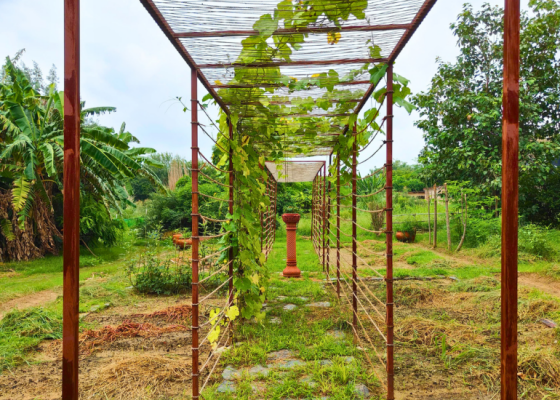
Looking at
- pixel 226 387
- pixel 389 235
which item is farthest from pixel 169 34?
pixel 226 387

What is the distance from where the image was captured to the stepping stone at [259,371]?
2.79m

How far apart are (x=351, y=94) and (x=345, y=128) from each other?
1.12 m

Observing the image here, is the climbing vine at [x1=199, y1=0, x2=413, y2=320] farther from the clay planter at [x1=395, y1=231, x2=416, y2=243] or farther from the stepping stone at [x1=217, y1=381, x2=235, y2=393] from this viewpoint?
the clay planter at [x1=395, y1=231, x2=416, y2=243]

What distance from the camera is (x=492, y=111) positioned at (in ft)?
33.2

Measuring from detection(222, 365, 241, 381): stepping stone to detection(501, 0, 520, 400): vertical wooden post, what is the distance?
1.99 metres

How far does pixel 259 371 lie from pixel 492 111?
10034 millimetres

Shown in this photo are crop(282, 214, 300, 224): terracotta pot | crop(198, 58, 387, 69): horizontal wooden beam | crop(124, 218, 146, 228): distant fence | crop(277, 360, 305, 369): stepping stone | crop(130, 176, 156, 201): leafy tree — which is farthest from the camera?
crop(130, 176, 156, 201): leafy tree

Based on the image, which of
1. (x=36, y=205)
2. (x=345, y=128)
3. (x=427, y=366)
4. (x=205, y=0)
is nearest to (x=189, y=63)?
(x=205, y=0)

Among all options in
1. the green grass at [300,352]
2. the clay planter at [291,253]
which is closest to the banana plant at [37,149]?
the clay planter at [291,253]

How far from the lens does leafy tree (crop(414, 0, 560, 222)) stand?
33.7ft

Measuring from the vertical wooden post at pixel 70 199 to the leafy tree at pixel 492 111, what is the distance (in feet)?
35.0

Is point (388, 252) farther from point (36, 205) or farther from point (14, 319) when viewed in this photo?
point (36, 205)

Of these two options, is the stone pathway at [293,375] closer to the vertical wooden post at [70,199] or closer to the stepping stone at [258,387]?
the stepping stone at [258,387]

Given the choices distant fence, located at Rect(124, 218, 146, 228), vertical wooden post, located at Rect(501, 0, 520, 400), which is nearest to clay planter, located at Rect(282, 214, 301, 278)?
vertical wooden post, located at Rect(501, 0, 520, 400)
